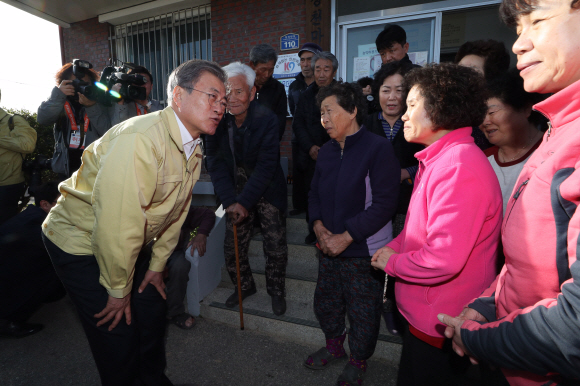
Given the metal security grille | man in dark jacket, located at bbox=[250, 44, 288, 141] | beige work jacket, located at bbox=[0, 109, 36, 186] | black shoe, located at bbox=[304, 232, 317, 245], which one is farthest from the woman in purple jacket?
the metal security grille

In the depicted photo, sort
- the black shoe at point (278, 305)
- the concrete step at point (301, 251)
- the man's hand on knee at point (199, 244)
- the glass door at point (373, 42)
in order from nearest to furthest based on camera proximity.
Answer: the black shoe at point (278, 305)
the man's hand on knee at point (199, 244)
the concrete step at point (301, 251)
the glass door at point (373, 42)

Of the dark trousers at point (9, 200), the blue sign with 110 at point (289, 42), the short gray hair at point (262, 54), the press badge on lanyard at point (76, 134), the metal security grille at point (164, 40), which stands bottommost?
the dark trousers at point (9, 200)

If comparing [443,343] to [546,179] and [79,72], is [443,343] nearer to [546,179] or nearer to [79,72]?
[546,179]

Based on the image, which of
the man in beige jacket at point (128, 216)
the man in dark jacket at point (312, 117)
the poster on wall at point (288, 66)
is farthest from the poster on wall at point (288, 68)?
the man in beige jacket at point (128, 216)

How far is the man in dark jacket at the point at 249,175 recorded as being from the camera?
2.81m

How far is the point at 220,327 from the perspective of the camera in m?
3.06

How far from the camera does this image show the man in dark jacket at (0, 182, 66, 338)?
281 cm

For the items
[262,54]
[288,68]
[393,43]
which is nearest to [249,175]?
[262,54]

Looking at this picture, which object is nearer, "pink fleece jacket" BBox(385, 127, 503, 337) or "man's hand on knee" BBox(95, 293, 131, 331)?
"pink fleece jacket" BBox(385, 127, 503, 337)

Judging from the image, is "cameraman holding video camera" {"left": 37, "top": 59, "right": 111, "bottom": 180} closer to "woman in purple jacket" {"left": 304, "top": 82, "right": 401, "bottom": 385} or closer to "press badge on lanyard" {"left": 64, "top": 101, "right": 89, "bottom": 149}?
"press badge on lanyard" {"left": 64, "top": 101, "right": 89, "bottom": 149}

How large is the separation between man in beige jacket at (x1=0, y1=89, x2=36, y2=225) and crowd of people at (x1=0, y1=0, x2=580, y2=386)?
41.1 inches

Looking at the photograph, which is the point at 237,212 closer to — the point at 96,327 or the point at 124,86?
the point at 96,327

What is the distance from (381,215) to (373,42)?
434cm

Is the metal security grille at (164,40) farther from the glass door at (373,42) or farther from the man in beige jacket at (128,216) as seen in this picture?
the man in beige jacket at (128,216)
